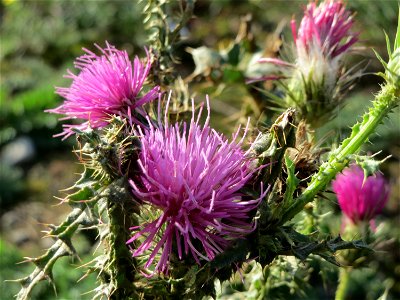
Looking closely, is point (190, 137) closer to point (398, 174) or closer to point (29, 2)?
point (398, 174)

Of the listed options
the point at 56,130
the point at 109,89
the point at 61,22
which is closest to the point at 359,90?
the point at 56,130

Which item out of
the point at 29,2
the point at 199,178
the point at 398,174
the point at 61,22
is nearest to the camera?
the point at 199,178

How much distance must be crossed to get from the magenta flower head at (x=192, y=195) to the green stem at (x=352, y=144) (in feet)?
Result: 0.34

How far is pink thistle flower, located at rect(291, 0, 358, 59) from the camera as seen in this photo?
153 cm

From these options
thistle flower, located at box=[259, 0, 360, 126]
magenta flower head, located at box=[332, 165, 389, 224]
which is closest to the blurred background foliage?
magenta flower head, located at box=[332, 165, 389, 224]

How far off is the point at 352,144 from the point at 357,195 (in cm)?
66

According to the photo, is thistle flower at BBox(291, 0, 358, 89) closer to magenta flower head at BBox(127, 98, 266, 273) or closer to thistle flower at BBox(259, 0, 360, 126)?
thistle flower at BBox(259, 0, 360, 126)

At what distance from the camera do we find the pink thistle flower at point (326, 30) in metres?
1.53

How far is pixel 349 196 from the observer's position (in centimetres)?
176

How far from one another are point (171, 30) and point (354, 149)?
0.64 m

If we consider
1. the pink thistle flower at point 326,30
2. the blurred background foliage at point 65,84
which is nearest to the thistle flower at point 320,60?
the pink thistle flower at point 326,30

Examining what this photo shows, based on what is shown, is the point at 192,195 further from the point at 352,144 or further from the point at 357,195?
the point at 357,195

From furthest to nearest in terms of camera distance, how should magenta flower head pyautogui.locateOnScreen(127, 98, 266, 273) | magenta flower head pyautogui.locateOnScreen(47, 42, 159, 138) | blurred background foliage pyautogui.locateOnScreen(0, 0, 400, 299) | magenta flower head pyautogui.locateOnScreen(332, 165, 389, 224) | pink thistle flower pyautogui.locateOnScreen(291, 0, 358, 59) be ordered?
1. blurred background foliage pyautogui.locateOnScreen(0, 0, 400, 299)
2. magenta flower head pyautogui.locateOnScreen(332, 165, 389, 224)
3. pink thistle flower pyautogui.locateOnScreen(291, 0, 358, 59)
4. magenta flower head pyautogui.locateOnScreen(47, 42, 159, 138)
5. magenta flower head pyautogui.locateOnScreen(127, 98, 266, 273)

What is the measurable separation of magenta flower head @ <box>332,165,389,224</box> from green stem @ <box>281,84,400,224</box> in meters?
0.59
